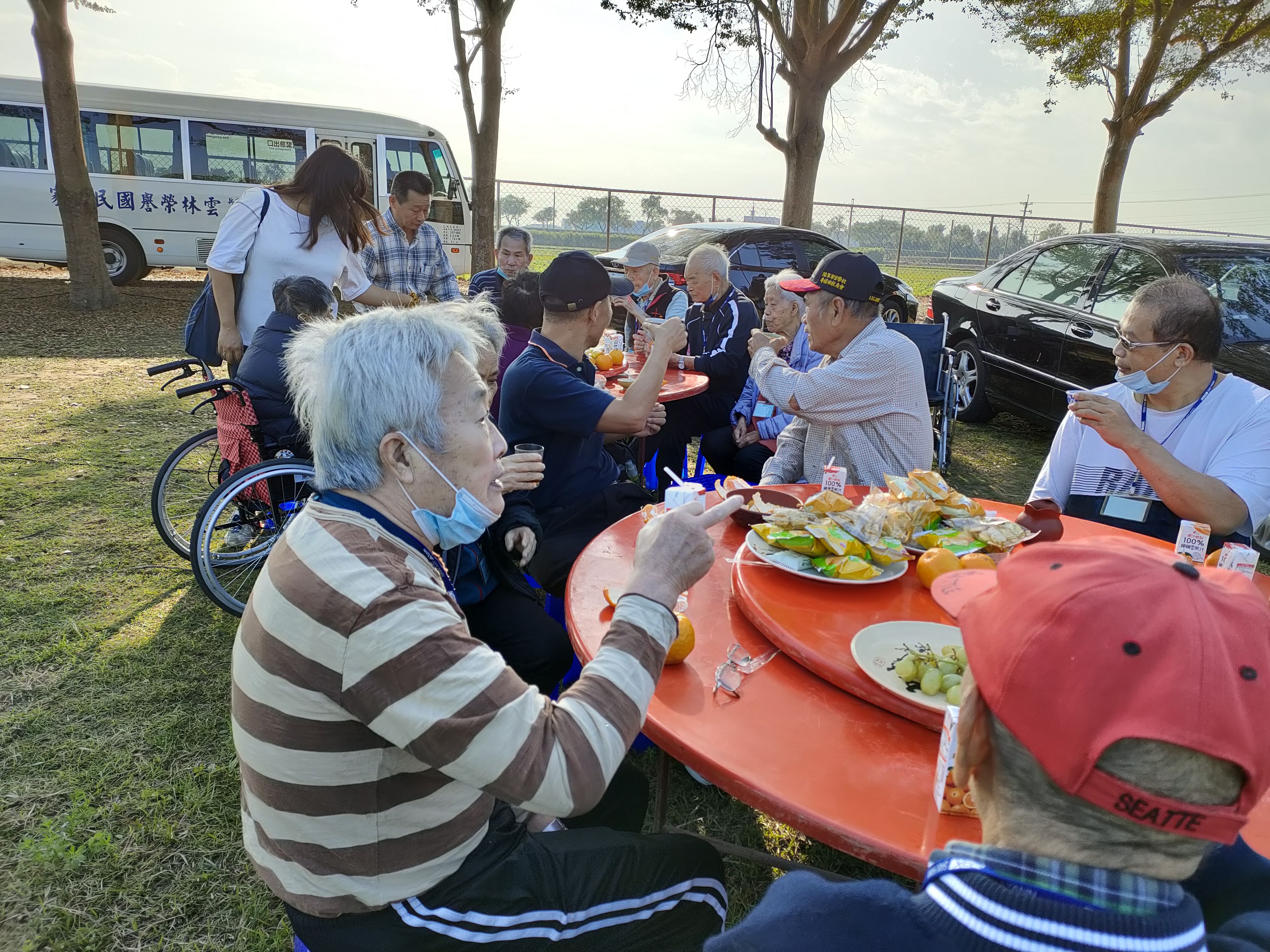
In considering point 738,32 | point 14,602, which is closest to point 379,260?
point 14,602

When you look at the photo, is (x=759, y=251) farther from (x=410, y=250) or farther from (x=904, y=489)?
(x=904, y=489)

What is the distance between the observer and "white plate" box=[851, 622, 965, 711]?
1.38 m

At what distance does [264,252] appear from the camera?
3.89 m

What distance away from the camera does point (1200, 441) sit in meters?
2.58

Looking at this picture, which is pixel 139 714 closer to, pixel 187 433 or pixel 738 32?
pixel 187 433

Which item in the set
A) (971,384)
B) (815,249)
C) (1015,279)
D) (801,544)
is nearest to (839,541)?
(801,544)

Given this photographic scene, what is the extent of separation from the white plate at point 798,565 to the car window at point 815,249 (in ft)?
27.7

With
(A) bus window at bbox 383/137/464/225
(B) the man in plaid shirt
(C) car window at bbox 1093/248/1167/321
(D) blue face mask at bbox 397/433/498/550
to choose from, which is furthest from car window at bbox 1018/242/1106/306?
(A) bus window at bbox 383/137/464/225

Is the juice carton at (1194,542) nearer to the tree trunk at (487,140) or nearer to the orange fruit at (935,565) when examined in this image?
the orange fruit at (935,565)

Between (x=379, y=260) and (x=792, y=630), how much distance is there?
481 centimetres

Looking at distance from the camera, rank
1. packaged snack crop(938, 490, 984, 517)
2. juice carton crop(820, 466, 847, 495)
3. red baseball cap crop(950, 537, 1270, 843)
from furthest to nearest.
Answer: juice carton crop(820, 466, 847, 495) → packaged snack crop(938, 490, 984, 517) → red baseball cap crop(950, 537, 1270, 843)

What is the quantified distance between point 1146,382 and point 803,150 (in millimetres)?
9826

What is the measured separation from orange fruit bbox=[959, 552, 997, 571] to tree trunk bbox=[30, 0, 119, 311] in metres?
11.5

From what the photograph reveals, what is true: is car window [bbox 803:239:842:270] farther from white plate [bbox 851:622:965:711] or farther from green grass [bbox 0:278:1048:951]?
white plate [bbox 851:622:965:711]
